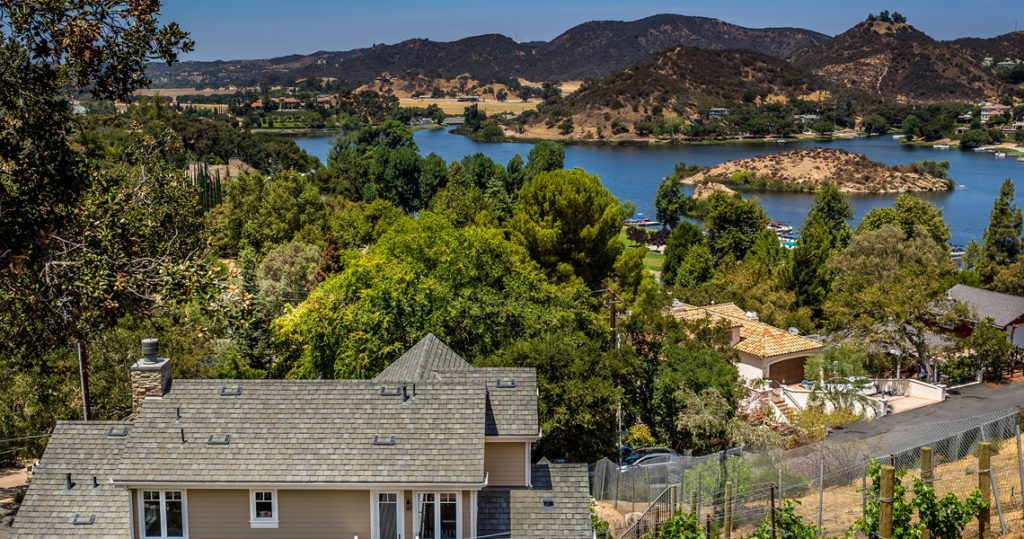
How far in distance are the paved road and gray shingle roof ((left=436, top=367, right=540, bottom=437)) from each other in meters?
15.1

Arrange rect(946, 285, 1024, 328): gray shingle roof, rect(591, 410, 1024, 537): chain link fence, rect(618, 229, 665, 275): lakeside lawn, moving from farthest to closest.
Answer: rect(618, 229, 665, 275): lakeside lawn < rect(946, 285, 1024, 328): gray shingle roof < rect(591, 410, 1024, 537): chain link fence

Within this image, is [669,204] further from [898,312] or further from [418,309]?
[418,309]

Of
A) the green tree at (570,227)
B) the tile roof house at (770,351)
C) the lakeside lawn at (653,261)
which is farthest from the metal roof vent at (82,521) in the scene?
the lakeside lawn at (653,261)

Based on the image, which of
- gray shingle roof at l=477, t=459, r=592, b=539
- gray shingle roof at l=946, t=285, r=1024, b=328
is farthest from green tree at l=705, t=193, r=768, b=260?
gray shingle roof at l=477, t=459, r=592, b=539

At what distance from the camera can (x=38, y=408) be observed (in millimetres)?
25859

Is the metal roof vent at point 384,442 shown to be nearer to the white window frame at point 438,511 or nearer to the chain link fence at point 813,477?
the white window frame at point 438,511

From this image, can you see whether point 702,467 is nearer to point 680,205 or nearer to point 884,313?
point 884,313

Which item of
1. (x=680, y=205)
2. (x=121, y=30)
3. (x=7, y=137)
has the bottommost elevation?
(x=680, y=205)

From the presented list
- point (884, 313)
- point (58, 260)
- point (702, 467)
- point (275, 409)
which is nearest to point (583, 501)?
point (702, 467)

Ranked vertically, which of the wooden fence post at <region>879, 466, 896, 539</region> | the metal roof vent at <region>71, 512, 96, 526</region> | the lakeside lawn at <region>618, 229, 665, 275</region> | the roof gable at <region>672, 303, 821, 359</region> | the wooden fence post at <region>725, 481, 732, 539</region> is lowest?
the lakeside lawn at <region>618, 229, 665, 275</region>

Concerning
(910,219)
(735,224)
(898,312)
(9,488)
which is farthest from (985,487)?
(735,224)

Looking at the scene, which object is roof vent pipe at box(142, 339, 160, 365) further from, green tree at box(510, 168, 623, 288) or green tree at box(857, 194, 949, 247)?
green tree at box(857, 194, 949, 247)

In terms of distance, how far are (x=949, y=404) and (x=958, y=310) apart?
6.92 m

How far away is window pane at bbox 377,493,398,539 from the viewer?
16.0 metres
